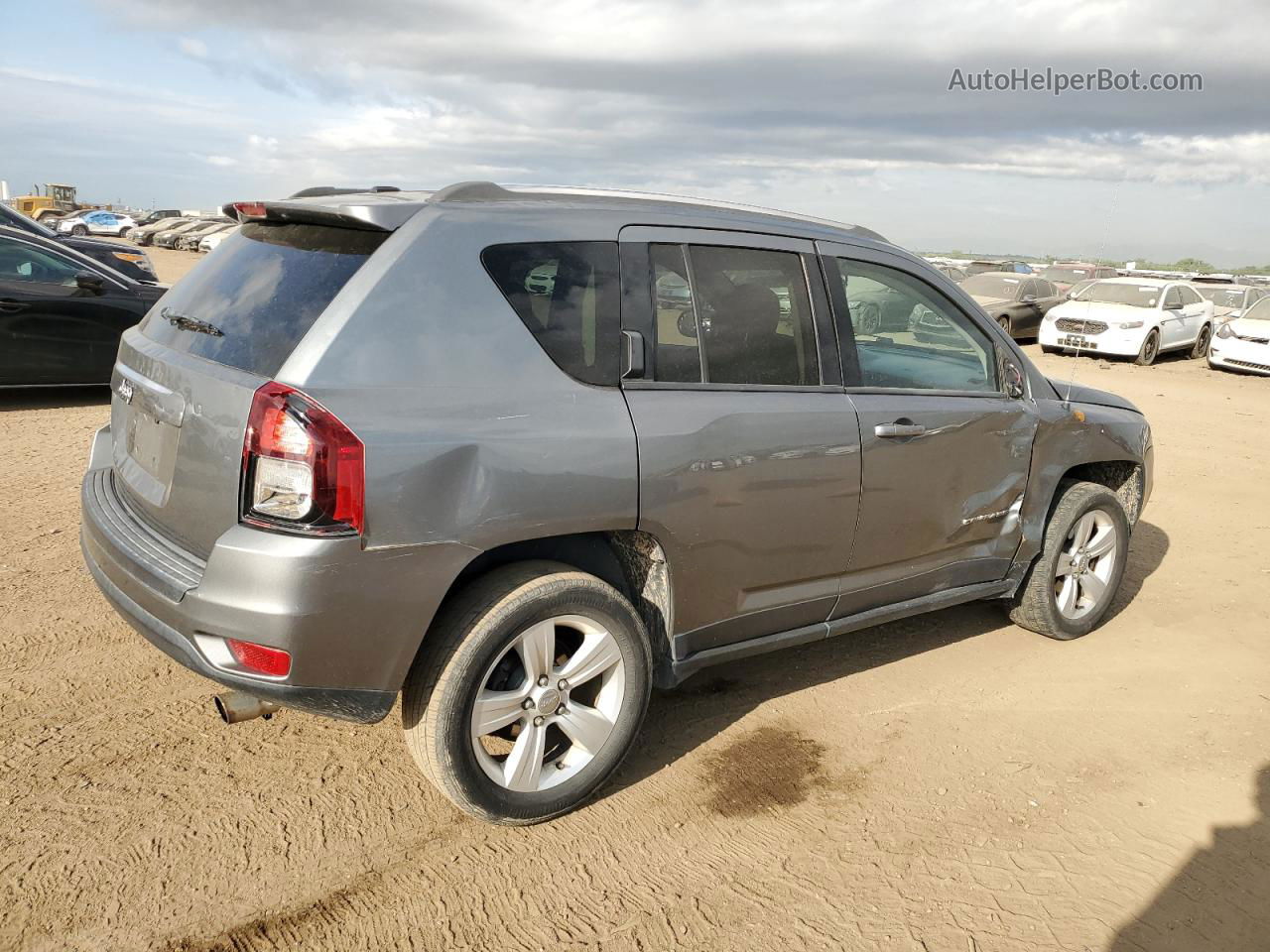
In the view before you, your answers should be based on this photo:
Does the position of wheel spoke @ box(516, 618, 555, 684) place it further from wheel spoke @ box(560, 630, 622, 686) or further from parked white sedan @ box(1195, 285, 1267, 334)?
parked white sedan @ box(1195, 285, 1267, 334)

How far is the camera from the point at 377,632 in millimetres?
2725

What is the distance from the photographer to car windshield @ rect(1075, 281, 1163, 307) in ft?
62.2

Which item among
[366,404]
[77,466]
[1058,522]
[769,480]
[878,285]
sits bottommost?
[77,466]

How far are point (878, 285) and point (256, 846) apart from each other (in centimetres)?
294

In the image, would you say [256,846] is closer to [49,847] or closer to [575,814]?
[49,847]

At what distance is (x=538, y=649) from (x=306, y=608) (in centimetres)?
71

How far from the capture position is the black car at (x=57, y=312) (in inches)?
343

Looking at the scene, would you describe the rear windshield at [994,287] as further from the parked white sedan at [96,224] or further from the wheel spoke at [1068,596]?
the parked white sedan at [96,224]

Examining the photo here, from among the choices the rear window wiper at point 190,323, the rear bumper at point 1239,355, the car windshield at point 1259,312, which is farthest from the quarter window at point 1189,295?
the rear window wiper at point 190,323

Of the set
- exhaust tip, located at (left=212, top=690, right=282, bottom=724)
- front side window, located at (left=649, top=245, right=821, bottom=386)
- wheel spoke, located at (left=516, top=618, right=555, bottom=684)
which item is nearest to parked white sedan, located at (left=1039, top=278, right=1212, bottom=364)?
front side window, located at (left=649, top=245, right=821, bottom=386)

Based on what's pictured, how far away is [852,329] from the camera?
3.81 meters

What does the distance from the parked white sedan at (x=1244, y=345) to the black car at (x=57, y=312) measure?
16.9 meters

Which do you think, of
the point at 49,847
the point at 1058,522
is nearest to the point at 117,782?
the point at 49,847

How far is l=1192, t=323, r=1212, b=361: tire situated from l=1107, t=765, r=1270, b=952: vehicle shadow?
63.7 feet
